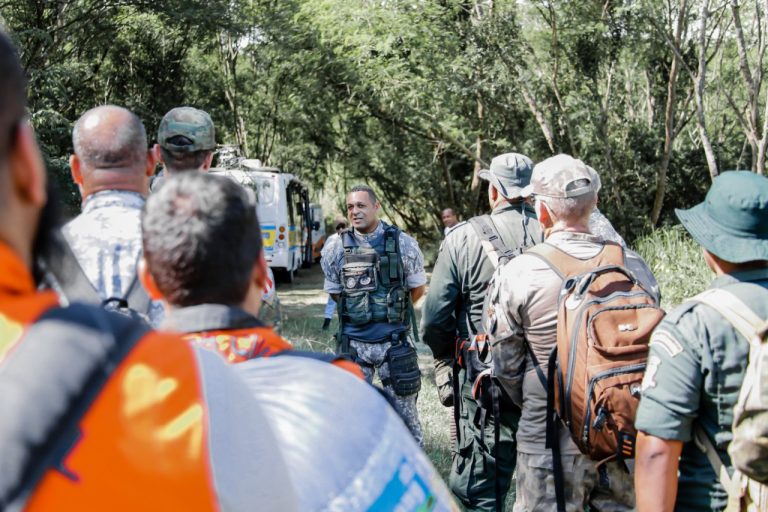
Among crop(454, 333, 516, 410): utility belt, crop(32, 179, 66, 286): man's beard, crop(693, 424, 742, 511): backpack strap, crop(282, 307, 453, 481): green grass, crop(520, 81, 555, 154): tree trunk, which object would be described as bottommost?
crop(282, 307, 453, 481): green grass

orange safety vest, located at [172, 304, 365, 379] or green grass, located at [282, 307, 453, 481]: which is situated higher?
orange safety vest, located at [172, 304, 365, 379]

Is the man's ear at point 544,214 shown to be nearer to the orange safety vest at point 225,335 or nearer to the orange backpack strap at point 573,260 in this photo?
the orange backpack strap at point 573,260

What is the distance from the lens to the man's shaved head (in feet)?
8.43

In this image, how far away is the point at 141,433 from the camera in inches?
33.2

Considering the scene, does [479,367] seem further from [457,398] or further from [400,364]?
[400,364]

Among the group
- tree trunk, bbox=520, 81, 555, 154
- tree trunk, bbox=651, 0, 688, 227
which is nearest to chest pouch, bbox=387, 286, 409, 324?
A: tree trunk, bbox=651, 0, 688, 227

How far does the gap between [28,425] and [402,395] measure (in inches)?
169

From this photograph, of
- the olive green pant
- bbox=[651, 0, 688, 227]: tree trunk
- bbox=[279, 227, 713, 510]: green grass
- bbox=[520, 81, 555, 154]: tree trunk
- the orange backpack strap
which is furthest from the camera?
bbox=[520, 81, 555, 154]: tree trunk

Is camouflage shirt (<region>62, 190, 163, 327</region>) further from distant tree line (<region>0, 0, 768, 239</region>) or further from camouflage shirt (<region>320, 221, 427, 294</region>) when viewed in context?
distant tree line (<region>0, 0, 768, 239</region>)

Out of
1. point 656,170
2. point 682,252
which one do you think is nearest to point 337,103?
point 656,170

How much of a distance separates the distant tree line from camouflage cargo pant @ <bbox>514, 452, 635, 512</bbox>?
8.54 metres

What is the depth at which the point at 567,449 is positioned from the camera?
312 centimetres

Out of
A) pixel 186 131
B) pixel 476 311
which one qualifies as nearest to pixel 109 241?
pixel 186 131

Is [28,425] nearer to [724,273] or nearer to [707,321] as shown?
[707,321]
